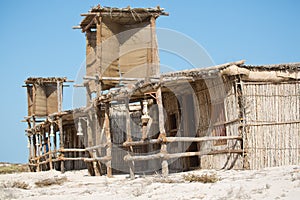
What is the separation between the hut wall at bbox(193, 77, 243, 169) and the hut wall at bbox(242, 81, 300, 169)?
42 centimetres

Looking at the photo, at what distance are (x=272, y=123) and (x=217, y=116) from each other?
191cm

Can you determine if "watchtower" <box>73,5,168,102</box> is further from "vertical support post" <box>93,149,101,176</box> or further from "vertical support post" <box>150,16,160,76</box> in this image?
"vertical support post" <box>93,149,101,176</box>

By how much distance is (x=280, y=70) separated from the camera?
531 inches

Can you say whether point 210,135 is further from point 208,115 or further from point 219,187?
point 219,187

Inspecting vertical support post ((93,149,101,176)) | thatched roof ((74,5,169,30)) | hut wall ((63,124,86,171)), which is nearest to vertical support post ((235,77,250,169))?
thatched roof ((74,5,169,30))

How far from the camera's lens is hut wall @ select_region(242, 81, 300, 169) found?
Result: 13.2m

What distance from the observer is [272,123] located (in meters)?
13.4

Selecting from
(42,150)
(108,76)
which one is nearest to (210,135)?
(108,76)

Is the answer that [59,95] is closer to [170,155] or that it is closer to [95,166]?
[95,166]

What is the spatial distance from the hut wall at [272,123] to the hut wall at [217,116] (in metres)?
0.42

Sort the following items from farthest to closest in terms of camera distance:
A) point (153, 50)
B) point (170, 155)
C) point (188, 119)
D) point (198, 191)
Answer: point (188, 119) < point (153, 50) < point (170, 155) < point (198, 191)

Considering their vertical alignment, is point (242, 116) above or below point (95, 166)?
above

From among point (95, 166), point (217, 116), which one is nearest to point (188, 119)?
point (217, 116)

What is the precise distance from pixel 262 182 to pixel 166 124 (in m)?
8.81
